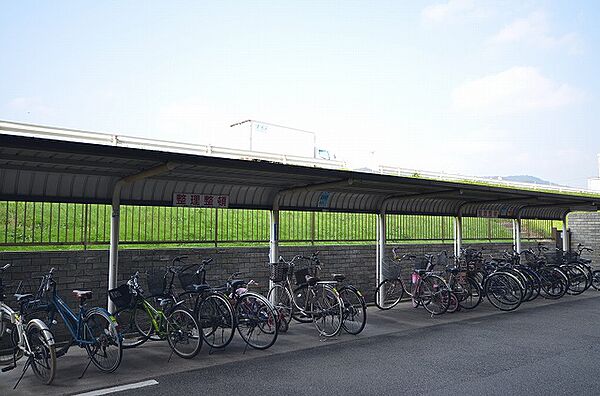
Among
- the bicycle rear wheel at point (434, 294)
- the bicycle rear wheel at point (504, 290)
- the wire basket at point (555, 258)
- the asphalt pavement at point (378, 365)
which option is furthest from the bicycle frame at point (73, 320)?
the wire basket at point (555, 258)

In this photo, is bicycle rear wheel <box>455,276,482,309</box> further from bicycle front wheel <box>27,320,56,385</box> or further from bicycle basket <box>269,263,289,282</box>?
bicycle front wheel <box>27,320,56,385</box>

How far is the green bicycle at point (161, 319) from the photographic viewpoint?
224 inches

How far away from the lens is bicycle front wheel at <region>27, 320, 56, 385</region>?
4688mm

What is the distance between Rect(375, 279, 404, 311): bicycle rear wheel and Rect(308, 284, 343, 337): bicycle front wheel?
221cm

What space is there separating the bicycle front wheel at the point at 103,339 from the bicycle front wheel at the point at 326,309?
271 cm

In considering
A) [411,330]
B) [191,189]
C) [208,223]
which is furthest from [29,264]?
[411,330]

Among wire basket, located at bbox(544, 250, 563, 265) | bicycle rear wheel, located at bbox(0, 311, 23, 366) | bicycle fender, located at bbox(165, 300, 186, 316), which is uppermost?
wire basket, located at bbox(544, 250, 563, 265)

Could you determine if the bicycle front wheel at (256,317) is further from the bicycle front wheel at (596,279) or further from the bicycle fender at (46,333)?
the bicycle front wheel at (596,279)

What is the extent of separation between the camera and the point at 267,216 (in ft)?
31.5

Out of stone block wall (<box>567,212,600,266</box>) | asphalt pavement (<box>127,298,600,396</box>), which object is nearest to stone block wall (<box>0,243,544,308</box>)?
asphalt pavement (<box>127,298,600,396</box>)

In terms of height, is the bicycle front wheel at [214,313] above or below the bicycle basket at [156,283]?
below

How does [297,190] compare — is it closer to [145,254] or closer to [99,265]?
[145,254]

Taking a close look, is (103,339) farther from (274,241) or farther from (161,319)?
(274,241)

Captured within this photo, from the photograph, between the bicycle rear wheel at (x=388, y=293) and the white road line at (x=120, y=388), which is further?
the bicycle rear wheel at (x=388, y=293)
